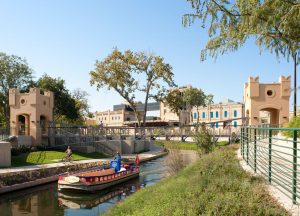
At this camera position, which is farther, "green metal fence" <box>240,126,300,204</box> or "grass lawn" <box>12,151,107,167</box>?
"grass lawn" <box>12,151,107,167</box>

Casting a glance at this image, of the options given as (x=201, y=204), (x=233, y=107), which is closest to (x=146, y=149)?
(x=233, y=107)

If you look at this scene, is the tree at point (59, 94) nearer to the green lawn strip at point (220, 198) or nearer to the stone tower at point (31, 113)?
the stone tower at point (31, 113)

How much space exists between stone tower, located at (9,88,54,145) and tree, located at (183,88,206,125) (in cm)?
5640

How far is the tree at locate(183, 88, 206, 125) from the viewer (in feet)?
295

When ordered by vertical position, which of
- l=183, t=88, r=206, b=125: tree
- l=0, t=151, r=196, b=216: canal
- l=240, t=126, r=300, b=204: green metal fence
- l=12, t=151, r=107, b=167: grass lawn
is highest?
l=183, t=88, r=206, b=125: tree

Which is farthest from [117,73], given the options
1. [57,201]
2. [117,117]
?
[117,117]

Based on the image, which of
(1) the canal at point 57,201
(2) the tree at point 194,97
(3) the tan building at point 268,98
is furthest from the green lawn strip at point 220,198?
(2) the tree at point 194,97

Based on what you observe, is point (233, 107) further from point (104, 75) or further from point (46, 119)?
point (46, 119)

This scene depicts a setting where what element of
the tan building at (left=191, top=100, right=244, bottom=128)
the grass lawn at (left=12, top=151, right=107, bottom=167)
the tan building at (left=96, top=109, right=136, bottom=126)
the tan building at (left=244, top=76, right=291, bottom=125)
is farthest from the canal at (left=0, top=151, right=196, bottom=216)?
the tan building at (left=96, top=109, right=136, bottom=126)

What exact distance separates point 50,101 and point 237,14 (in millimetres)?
31189

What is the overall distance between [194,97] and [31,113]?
6056 cm

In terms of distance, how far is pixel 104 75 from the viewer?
2069 inches

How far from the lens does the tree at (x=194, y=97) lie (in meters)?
89.9

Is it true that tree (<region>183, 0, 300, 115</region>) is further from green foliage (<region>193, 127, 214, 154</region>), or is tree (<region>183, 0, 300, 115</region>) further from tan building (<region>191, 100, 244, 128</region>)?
tan building (<region>191, 100, 244, 128</region>)
